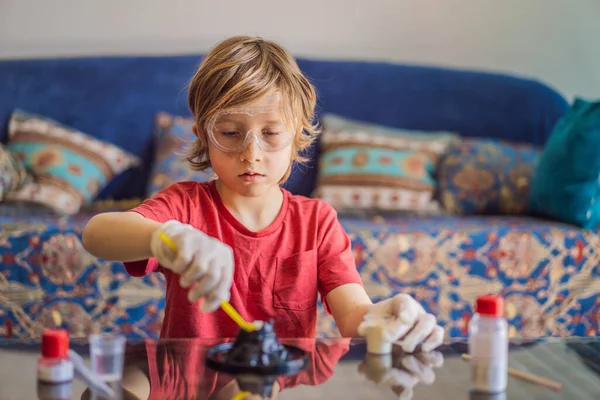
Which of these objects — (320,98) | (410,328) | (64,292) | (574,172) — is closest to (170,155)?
(320,98)

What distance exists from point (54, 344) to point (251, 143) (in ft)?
1.66

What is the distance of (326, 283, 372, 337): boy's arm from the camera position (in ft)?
4.15

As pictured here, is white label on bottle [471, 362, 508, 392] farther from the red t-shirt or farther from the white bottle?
the red t-shirt

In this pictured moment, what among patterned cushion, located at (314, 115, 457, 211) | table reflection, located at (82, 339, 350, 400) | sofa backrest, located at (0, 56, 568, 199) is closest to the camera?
table reflection, located at (82, 339, 350, 400)

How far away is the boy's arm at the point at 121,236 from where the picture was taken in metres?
1.08

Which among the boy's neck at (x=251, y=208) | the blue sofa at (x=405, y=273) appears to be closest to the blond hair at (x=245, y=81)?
the boy's neck at (x=251, y=208)

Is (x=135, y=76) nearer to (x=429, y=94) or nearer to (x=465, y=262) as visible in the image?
(x=429, y=94)

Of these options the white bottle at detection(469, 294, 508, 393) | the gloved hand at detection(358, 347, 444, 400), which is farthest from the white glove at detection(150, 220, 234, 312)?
the white bottle at detection(469, 294, 508, 393)

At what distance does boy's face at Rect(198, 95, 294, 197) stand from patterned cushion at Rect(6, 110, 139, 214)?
1.71m

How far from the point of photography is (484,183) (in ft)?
10.1

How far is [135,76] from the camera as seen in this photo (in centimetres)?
338

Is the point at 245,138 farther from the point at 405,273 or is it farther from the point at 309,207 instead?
the point at 405,273

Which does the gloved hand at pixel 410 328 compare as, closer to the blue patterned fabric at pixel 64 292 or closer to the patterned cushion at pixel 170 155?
the blue patterned fabric at pixel 64 292

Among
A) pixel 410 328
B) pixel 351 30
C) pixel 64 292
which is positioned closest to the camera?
pixel 410 328
